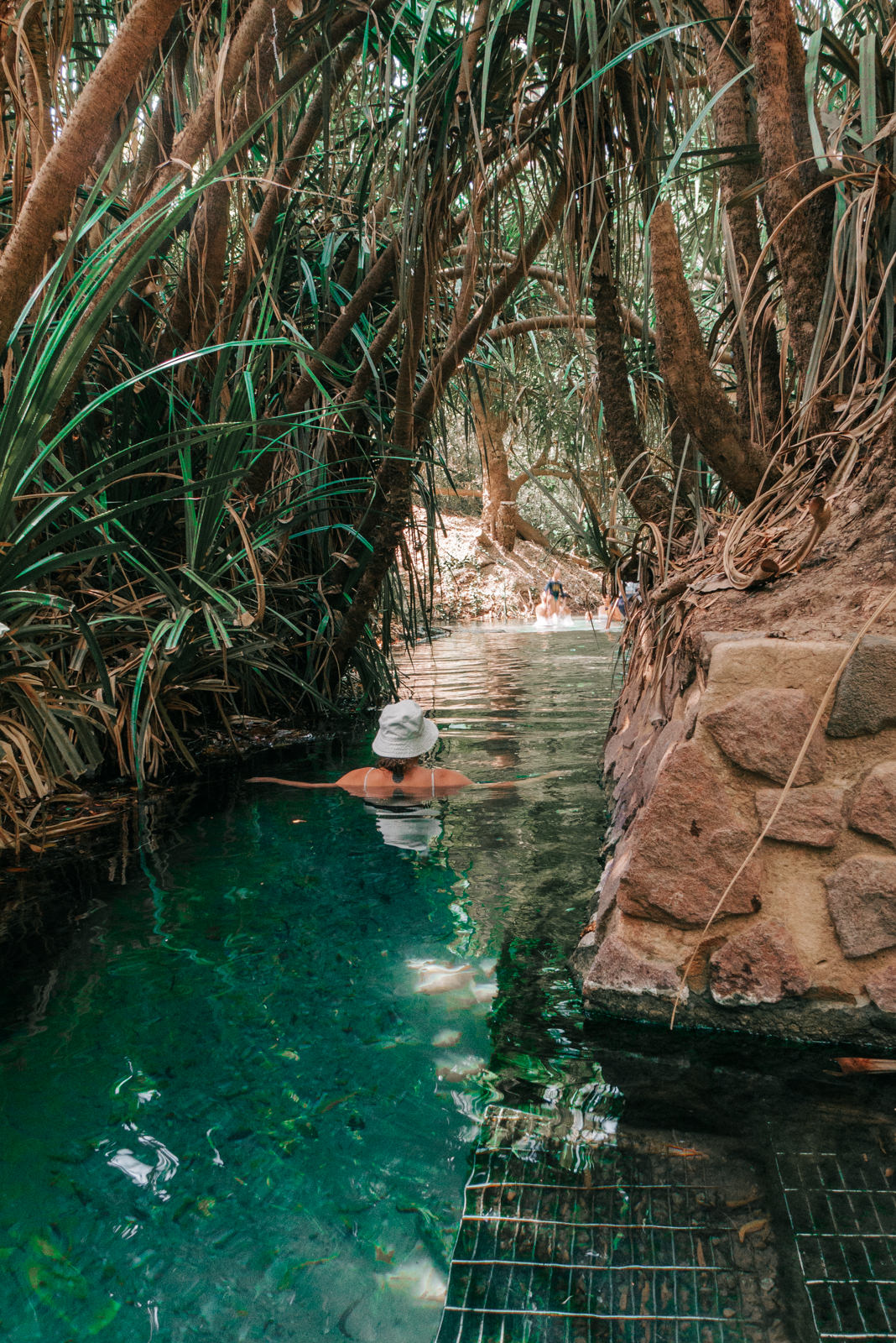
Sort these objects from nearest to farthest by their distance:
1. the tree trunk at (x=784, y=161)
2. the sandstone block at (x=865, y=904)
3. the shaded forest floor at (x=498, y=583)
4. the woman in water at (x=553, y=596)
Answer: the sandstone block at (x=865, y=904)
the tree trunk at (x=784, y=161)
the woman in water at (x=553, y=596)
the shaded forest floor at (x=498, y=583)

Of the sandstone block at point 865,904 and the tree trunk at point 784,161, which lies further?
the tree trunk at point 784,161

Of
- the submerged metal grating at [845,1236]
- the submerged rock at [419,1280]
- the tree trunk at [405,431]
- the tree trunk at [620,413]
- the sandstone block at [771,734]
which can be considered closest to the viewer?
the submerged metal grating at [845,1236]

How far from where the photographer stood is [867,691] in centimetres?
169

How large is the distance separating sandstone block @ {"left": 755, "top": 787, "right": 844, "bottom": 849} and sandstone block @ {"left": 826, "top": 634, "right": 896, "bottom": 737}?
14 centimetres

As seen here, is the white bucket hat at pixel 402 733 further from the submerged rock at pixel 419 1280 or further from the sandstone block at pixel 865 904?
the submerged rock at pixel 419 1280

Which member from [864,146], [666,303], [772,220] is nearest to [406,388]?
[666,303]

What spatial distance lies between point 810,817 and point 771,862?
13 cm

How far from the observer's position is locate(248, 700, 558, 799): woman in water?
401 centimetres

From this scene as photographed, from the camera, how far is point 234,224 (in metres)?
4.33

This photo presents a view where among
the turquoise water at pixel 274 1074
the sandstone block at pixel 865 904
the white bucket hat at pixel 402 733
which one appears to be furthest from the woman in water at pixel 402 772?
the sandstone block at pixel 865 904

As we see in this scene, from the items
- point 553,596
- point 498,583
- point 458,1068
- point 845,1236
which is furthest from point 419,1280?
point 498,583

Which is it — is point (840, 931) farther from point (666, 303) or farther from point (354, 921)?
point (666, 303)

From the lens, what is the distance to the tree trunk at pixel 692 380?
251cm

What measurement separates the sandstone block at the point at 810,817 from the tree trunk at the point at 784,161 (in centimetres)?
126
